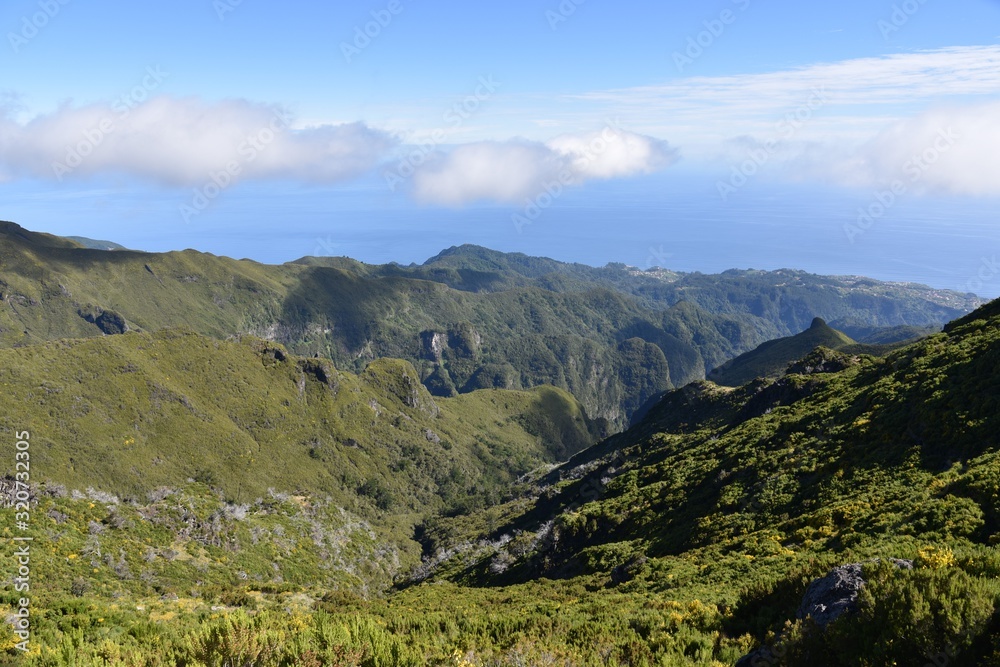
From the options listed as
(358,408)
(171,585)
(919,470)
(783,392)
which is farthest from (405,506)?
(919,470)

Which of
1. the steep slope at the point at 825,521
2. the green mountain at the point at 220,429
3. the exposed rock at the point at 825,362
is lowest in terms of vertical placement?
the green mountain at the point at 220,429

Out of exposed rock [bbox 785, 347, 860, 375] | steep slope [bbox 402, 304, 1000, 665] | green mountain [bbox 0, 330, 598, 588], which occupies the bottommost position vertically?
green mountain [bbox 0, 330, 598, 588]

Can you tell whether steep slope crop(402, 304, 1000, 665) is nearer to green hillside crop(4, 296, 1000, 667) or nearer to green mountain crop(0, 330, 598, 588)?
green hillside crop(4, 296, 1000, 667)

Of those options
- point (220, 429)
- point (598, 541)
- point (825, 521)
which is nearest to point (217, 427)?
point (220, 429)

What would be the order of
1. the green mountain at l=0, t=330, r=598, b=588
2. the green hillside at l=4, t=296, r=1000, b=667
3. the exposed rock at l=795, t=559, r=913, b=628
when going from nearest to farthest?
the exposed rock at l=795, t=559, r=913, b=628
the green hillside at l=4, t=296, r=1000, b=667
the green mountain at l=0, t=330, r=598, b=588

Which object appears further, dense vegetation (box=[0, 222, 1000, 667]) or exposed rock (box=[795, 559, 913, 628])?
dense vegetation (box=[0, 222, 1000, 667])

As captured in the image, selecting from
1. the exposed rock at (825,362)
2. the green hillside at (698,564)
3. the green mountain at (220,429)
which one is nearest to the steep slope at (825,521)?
the green hillside at (698,564)

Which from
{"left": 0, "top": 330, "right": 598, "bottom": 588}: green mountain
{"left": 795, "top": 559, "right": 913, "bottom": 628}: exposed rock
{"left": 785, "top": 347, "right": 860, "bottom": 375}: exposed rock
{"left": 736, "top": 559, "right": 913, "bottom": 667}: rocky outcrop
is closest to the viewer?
{"left": 736, "top": 559, "right": 913, "bottom": 667}: rocky outcrop

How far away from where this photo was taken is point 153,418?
125250mm

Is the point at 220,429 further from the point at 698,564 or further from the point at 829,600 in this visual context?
the point at 829,600

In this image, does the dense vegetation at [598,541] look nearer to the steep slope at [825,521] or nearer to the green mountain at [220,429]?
the steep slope at [825,521]

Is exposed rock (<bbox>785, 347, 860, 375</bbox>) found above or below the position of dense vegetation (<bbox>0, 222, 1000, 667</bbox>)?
above

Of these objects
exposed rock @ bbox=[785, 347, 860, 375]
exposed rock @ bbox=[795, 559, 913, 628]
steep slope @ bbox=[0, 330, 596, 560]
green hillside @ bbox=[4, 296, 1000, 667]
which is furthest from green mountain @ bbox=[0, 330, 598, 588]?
exposed rock @ bbox=[795, 559, 913, 628]

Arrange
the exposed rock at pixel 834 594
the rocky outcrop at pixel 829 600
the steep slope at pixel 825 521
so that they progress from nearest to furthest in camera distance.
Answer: the steep slope at pixel 825 521, the rocky outcrop at pixel 829 600, the exposed rock at pixel 834 594
